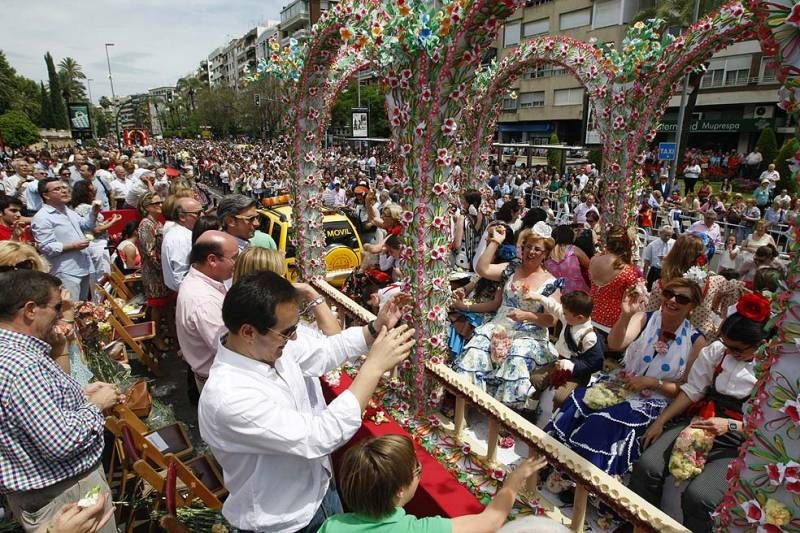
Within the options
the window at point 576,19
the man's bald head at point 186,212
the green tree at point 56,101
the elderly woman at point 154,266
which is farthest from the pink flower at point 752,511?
the green tree at point 56,101

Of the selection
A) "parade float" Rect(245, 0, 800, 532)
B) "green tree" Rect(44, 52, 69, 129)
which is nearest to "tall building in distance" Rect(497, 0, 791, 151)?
"parade float" Rect(245, 0, 800, 532)

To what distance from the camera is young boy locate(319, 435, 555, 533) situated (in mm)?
1540

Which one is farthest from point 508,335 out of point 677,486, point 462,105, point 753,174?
point 753,174

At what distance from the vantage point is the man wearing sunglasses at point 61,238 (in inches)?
204

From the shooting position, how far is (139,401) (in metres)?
3.92

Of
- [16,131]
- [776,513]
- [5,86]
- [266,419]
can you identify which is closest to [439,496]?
[266,419]

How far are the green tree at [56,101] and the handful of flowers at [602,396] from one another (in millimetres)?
73286

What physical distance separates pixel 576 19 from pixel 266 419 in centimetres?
3775

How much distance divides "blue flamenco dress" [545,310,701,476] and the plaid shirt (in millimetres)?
2477

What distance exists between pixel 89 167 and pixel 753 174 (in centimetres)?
2652

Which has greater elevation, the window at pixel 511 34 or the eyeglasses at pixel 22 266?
the window at pixel 511 34

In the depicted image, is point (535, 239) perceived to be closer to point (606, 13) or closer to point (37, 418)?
point (37, 418)

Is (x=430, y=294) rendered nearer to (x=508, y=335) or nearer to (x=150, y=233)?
(x=508, y=335)

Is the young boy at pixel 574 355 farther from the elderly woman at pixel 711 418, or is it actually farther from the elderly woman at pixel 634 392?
the elderly woman at pixel 711 418
